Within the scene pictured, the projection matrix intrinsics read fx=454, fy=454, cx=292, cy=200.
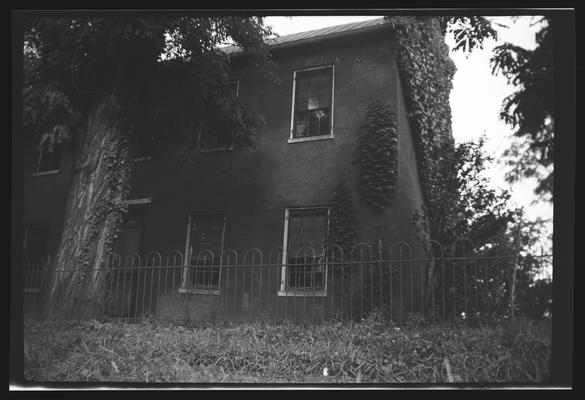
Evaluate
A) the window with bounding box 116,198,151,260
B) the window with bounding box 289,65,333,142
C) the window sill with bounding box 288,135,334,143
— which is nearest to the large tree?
the window sill with bounding box 288,135,334,143

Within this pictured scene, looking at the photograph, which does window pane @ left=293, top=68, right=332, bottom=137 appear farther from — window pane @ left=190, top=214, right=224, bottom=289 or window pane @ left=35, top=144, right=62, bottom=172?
window pane @ left=35, top=144, right=62, bottom=172

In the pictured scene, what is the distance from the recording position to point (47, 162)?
13727mm

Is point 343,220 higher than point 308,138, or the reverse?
point 308,138

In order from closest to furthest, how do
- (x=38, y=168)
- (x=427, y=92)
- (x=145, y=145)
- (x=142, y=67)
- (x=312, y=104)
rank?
(x=142, y=67) → (x=145, y=145) → (x=312, y=104) → (x=427, y=92) → (x=38, y=168)

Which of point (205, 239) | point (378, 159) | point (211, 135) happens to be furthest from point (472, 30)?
point (205, 239)

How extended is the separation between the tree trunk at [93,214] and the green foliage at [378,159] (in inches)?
198

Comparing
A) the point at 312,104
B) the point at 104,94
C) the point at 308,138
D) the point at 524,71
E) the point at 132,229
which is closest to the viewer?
the point at 524,71

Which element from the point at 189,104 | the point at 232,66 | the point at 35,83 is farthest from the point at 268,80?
the point at 35,83

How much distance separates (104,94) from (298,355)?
6.27 metres

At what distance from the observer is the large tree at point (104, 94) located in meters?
7.88

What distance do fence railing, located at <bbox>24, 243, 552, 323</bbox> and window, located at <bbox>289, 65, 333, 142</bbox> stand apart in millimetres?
2979

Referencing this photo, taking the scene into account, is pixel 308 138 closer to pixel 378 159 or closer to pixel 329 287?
pixel 378 159

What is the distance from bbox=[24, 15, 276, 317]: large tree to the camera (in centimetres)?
788

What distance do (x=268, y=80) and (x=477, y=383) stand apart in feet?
29.8
